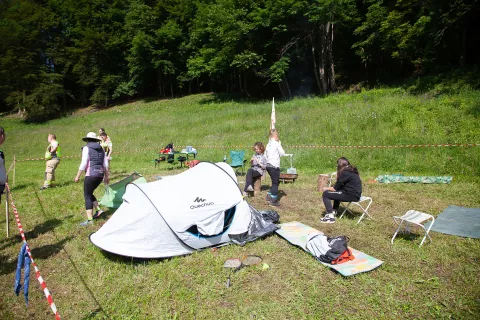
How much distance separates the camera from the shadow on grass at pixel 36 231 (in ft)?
20.2

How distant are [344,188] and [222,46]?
97.0ft

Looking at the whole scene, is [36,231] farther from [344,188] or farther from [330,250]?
[344,188]

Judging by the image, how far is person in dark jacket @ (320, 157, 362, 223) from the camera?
6.36 metres

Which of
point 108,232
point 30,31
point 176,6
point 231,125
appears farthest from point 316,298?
point 30,31

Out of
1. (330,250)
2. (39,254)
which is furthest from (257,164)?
(39,254)

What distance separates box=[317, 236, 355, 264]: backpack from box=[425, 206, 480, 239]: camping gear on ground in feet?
7.59

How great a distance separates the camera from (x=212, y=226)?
530 cm

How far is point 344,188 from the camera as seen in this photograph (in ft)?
21.2

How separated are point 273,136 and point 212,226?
12.0ft

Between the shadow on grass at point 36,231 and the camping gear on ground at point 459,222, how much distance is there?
26.2 feet

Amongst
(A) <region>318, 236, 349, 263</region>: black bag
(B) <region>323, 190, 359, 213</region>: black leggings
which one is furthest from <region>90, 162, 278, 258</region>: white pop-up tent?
(B) <region>323, 190, 359, 213</region>: black leggings

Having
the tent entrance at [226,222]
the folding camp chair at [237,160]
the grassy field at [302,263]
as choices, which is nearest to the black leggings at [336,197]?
the grassy field at [302,263]

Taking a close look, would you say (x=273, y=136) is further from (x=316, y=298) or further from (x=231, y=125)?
(x=231, y=125)

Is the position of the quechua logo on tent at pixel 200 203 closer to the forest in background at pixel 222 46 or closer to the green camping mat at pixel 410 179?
the green camping mat at pixel 410 179
